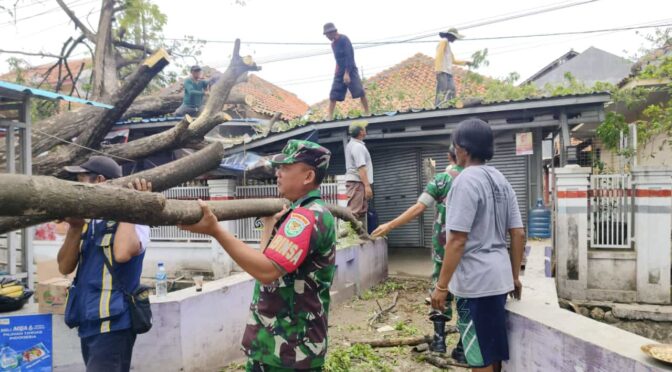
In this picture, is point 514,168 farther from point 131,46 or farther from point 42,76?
point 42,76

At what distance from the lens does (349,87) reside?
9586mm

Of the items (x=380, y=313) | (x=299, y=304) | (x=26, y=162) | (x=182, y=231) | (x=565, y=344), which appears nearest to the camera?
(x=299, y=304)

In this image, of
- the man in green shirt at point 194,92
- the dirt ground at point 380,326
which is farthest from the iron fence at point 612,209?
the man in green shirt at point 194,92

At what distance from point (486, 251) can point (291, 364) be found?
1.35m

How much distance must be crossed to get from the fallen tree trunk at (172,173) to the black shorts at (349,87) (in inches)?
220

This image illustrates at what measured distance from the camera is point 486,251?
2.78 meters

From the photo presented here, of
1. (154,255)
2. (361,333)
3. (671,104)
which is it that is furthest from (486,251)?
(154,255)

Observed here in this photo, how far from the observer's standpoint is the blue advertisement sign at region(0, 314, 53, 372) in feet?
11.1

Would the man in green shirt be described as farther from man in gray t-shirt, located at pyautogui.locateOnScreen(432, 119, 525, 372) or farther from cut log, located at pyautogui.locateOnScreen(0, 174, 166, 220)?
cut log, located at pyautogui.locateOnScreen(0, 174, 166, 220)

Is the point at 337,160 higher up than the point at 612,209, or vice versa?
the point at 337,160

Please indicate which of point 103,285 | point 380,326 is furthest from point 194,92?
point 103,285

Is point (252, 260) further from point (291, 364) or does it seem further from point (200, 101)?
point (200, 101)

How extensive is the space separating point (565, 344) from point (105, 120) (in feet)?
28.7

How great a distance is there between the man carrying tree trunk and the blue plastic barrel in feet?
25.2
